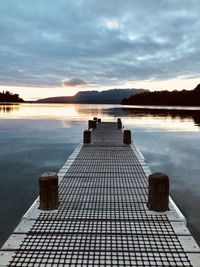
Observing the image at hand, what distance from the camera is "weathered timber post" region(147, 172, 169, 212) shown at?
7.67 m

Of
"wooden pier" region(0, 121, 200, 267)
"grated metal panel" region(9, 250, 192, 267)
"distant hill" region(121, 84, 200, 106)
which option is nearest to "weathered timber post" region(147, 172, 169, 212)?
"wooden pier" region(0, 121, 200, 267)

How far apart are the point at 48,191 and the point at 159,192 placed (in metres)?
3.30

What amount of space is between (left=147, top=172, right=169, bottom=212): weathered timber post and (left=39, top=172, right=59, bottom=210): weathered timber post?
114 inches

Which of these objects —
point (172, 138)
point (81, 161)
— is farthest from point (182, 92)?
point (81, 161)

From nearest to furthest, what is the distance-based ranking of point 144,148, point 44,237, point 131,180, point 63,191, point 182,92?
point 44,237 < point 63,191 < point 131,180 < point 144,148 < point 182,92

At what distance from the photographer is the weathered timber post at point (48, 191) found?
7.82 metres

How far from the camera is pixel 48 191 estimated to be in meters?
7.88

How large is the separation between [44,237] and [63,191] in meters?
3.48

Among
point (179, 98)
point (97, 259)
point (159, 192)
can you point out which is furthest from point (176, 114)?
point (179, 98)

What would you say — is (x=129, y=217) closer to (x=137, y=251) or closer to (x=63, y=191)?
(x=137, y=251)

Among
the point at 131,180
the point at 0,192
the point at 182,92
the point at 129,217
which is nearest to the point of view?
the point at 129,217

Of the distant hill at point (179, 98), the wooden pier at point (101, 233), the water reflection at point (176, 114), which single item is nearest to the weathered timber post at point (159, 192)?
the wooden pier at point (101, 233)

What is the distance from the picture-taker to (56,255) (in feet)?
18.6

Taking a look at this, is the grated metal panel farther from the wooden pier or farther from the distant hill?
the distant hill
